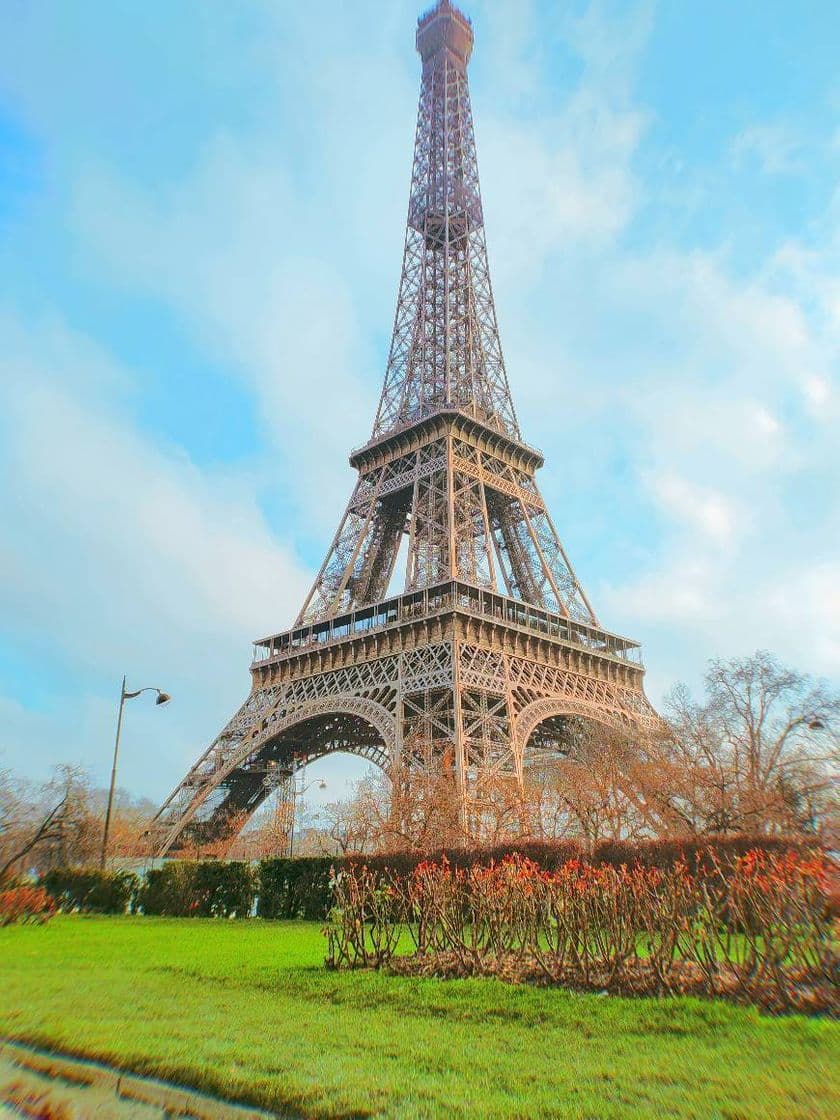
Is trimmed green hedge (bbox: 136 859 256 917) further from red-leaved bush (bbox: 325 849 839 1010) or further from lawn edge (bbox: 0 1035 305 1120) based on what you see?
lawn edge (bbox: 0 1035 305 1120)

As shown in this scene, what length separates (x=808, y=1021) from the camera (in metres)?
7.55

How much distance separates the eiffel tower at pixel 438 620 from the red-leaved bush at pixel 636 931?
1631 centimetres

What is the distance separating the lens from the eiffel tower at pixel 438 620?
114ft

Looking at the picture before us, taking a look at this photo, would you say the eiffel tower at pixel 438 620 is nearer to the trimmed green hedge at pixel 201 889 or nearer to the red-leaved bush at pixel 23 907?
the trimmed green hedge at pixel 201 889

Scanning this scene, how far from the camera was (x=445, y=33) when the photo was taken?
201ft

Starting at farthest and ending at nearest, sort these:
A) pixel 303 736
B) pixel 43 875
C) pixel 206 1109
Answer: pixel 303 736 < pixel 43 875 < pixel 206 1109

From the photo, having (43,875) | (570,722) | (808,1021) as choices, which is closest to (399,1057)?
(808,1021)

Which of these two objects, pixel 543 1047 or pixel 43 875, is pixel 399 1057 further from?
pixel 43 875

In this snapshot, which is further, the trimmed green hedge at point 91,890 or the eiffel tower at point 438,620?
the eiffel tower at point 438,620

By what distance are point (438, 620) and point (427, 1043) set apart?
96.0ft

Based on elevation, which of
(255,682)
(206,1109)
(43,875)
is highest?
(255,682)

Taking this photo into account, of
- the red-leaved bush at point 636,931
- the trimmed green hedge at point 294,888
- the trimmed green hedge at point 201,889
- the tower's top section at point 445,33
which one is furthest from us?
the tower's top section at point 445,33

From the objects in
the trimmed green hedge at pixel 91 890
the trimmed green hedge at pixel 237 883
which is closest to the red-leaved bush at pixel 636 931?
the trimmed green hedge at pixel 237 883

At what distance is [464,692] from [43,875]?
57.3ft
